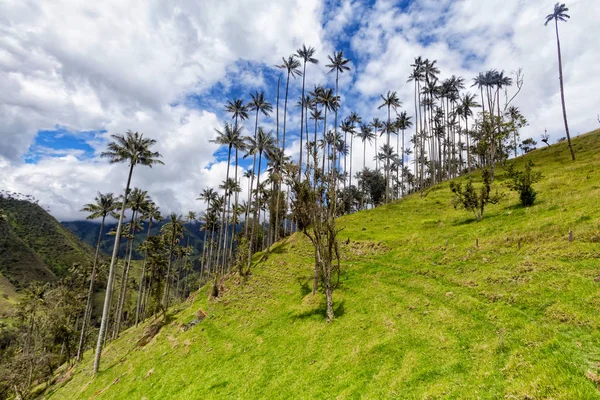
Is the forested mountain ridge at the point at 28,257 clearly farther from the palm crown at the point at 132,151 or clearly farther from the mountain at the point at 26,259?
the palm crown at the point at 132,151

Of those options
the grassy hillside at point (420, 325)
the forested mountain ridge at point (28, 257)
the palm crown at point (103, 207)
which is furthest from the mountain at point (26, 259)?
the grassy hillside at point (420, 325)

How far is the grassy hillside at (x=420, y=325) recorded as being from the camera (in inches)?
495

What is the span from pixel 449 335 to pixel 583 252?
11.7m

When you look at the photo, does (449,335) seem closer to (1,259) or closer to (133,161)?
(133,161)

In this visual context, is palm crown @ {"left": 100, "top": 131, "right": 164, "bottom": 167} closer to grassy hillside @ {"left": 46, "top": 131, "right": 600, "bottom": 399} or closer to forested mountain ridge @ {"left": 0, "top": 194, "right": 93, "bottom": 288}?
grassy hillside @ {"left": 46, "top": 131, "right": 600, "bottom": 399}

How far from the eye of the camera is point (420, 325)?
18844mm

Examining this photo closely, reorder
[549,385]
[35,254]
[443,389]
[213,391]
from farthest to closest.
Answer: [35,254] < [213,391] < [443,389] < [549,385]

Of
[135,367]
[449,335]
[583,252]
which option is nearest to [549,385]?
[449,335]

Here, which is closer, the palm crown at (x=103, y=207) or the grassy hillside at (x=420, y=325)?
the grassy hillside at (x=420, y=325)

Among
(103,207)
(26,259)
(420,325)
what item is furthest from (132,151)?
(26,259)

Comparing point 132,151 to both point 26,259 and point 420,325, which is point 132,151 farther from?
point 26,259

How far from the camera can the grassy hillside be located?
1256 centimetres

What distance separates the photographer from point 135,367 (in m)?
32.0

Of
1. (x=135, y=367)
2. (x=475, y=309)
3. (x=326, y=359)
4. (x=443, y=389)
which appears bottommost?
(x=135, y=367)
